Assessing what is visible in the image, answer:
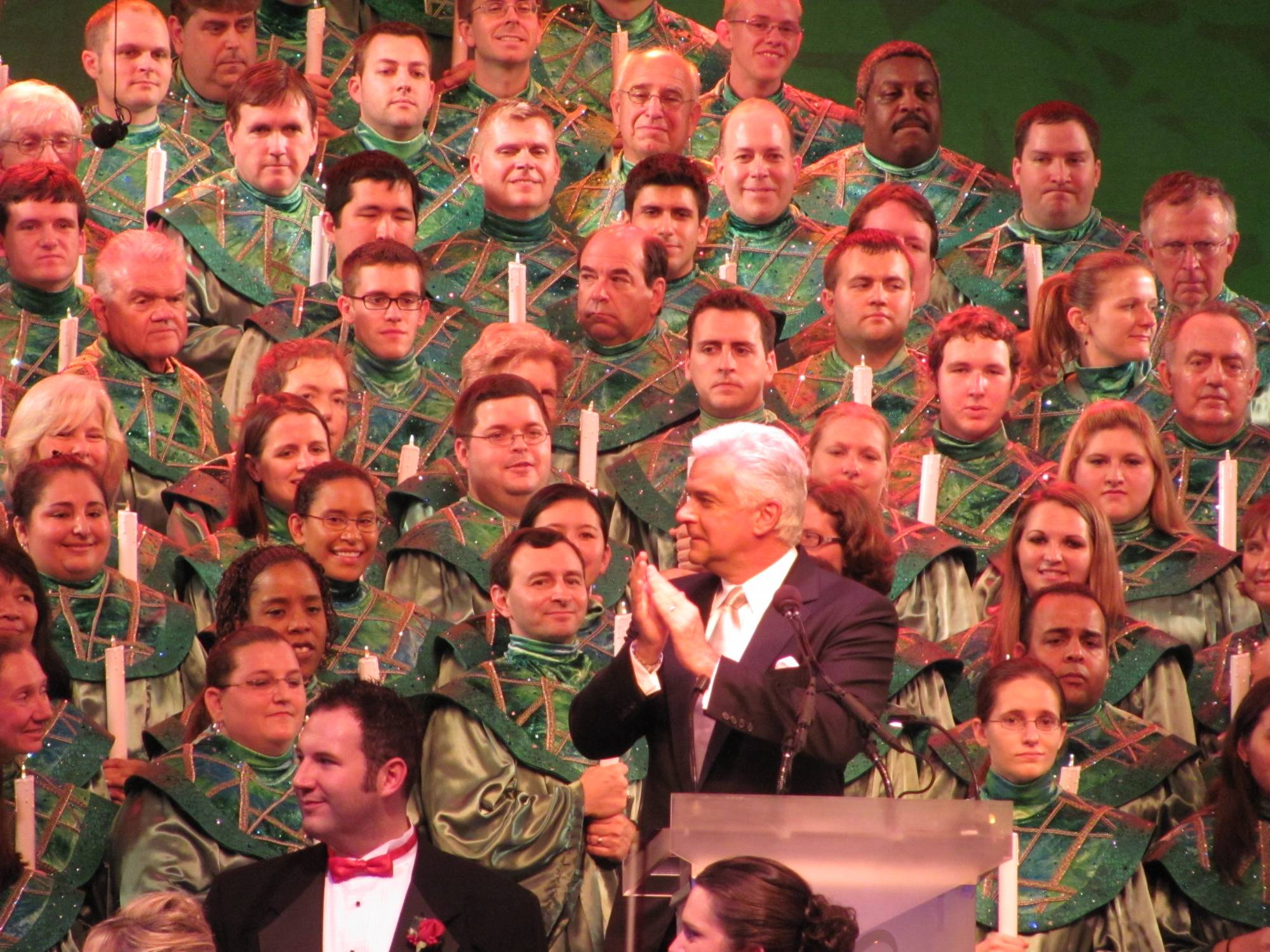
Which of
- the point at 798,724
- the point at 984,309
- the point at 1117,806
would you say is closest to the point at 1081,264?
the point at 984,309

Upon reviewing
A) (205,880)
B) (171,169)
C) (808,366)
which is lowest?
(205,880)

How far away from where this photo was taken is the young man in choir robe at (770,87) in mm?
9164

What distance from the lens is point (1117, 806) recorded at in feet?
20.3

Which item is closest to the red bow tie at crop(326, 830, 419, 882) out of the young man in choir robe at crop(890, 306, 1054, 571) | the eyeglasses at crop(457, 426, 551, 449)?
the eyeglasses at crop(457, 426, 551, 449)

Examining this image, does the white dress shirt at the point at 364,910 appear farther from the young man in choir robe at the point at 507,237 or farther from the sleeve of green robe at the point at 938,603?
the young man in choir robe at the point at 507,237

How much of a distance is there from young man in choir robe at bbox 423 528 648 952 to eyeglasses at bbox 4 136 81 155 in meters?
3.01

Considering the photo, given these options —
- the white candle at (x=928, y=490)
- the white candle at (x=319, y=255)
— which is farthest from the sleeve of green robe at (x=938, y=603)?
the white candle at (x=319, y=255)

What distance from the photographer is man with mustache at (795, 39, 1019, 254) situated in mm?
8945

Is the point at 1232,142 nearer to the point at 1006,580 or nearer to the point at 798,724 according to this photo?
the point at 1006,580

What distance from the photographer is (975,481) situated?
757 cm

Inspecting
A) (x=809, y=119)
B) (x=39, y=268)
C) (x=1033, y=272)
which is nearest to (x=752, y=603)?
(x=39, y=268)

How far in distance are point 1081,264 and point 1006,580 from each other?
68.4 inches

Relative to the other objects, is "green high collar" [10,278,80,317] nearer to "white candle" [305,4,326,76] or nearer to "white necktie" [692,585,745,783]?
"white candle" [305,4,326,76]

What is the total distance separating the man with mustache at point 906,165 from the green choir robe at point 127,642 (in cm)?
347
